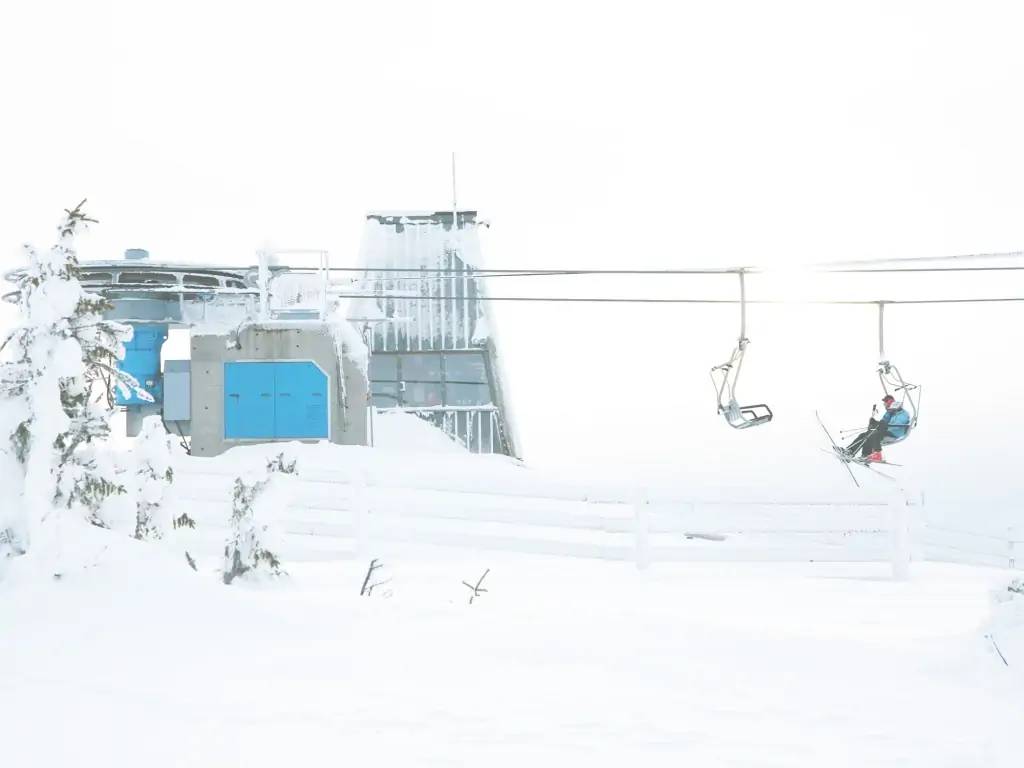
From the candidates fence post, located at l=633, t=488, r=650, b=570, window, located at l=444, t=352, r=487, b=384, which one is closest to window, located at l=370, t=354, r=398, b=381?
window, located at l=444, t=352, r=487, b=384

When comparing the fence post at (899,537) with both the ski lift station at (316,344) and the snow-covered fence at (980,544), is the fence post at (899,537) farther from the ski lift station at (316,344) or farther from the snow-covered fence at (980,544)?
the ski lift station at (316,344)

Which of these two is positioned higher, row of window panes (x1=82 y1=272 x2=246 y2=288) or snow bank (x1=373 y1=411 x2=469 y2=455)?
row of window panes (x1=82 y1=272 x2=246 y2=288)

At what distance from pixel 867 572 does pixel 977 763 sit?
9.59 meters

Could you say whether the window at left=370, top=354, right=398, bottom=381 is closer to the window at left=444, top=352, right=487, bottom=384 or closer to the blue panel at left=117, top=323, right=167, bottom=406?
the window at left=444, top=352, right=487, bottom=384

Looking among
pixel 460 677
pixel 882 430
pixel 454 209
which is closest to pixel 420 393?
pixel 454 209

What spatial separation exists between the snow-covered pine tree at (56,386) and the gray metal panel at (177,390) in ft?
45.2

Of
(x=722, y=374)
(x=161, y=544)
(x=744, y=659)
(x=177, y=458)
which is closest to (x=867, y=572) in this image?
(x=722, y=374)

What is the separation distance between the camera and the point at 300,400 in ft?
73.1

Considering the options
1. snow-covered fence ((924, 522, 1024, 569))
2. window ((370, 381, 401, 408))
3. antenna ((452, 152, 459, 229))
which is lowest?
snow-covered fence ((924, 522, 1024, 569))

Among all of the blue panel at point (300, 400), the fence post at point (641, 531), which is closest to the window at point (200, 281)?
the blue panel at point (300, 400)

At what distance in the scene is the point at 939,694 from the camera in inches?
274

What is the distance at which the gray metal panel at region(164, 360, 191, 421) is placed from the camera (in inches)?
902

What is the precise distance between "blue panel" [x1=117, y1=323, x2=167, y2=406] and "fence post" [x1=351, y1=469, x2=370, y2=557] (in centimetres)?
991

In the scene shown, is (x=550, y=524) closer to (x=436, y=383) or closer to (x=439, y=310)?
(x=436, y=383)
